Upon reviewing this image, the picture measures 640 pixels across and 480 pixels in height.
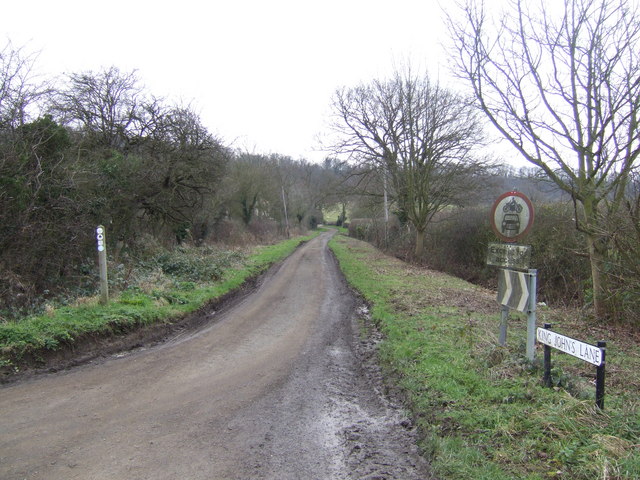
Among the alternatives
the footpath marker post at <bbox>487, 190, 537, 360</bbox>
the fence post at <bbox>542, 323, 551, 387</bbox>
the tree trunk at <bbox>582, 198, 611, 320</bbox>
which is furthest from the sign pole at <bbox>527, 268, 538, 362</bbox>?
the tree trunk at <bbox>582, 198, 611, 320</bbox>

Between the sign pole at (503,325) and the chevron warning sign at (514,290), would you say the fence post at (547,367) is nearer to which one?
the chevron warning sign at (514,290)

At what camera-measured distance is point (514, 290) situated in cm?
584

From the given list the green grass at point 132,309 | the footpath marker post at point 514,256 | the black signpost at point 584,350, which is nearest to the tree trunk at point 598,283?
the footpath marker post at point 514,256

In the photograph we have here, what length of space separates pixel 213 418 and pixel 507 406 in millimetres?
3045

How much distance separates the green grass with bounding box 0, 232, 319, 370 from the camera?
6297 millimetres

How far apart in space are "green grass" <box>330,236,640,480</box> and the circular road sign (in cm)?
160

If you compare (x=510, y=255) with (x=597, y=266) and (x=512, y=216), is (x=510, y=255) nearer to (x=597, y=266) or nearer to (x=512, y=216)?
(x=512, y=216)

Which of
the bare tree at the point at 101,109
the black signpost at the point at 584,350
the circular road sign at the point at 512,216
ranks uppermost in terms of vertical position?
the bare tree at the point at 101,109

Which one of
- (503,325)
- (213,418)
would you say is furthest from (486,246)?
(213,418)

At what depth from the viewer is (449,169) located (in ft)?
77.0

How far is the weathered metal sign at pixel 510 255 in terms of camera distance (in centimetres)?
A: 572

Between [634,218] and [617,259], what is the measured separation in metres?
1.23

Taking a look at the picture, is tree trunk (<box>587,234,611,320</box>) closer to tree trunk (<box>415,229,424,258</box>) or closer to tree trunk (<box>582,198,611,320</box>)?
tree trunk (<box>582,198,611,320</box>)

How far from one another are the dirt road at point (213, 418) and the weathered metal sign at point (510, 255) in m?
2.38
